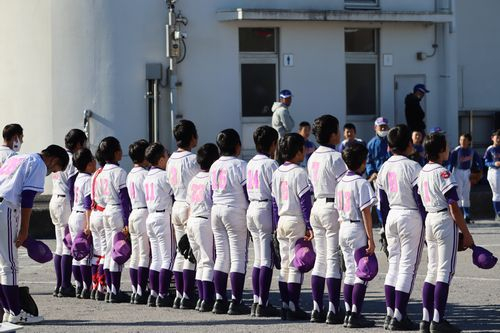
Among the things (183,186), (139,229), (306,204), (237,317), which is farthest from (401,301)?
(139,229)

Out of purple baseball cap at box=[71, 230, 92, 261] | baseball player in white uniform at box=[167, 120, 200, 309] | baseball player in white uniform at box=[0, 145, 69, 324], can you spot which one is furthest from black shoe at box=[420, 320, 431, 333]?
purple baseball cap at box=[71, 230, 92, 261]

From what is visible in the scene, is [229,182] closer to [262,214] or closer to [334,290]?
[262,214]

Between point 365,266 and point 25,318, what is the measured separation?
138 inches

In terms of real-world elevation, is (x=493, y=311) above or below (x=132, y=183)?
below

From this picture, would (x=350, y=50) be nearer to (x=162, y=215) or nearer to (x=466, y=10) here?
(x=466, y=10)

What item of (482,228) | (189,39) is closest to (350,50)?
(189,39)

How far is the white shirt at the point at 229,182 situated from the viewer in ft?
44.5

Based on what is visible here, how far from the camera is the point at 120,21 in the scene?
24562mm

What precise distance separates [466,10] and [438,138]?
17.6 meters

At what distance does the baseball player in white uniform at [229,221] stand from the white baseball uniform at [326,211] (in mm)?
916

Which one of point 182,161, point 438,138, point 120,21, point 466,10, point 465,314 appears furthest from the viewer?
point 466,10

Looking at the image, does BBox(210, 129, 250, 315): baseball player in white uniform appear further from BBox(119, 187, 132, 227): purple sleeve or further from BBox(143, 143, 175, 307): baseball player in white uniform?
BBox(119, 187, 132, 227): purple sleeve

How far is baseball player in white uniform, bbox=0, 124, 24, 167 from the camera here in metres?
15.6

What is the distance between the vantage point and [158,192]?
14.4 metres
